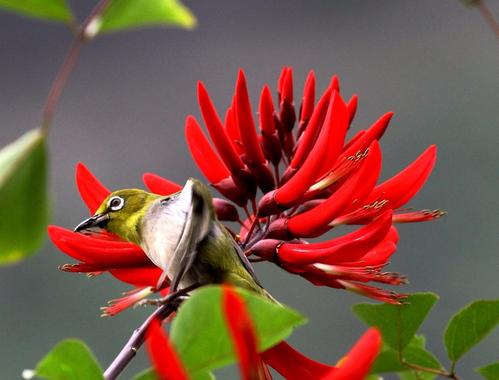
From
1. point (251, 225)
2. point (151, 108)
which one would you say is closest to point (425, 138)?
point (151, 108)

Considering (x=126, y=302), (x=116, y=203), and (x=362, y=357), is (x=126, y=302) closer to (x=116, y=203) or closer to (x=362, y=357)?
(x=116, y=203)

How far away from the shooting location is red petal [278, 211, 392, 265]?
0.49 m

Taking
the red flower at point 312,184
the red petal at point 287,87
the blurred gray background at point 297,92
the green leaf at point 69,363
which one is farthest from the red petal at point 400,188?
the blurred gray background at point 297,92

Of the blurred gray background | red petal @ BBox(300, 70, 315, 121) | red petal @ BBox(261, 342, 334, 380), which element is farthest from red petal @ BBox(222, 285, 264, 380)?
the blurred gray background

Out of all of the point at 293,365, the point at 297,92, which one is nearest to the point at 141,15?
the point at 293,365

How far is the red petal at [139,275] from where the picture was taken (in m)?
0.54

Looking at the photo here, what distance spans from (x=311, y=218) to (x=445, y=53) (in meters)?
8.96

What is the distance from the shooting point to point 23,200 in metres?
0.24

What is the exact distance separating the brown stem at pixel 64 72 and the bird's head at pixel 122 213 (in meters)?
0.23

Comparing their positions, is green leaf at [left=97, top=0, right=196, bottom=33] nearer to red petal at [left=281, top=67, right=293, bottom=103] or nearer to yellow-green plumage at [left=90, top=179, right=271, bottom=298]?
yellow-green plumage at [left=90, top=179, right=271, bottom=298]

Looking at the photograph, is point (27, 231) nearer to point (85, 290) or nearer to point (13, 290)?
point (85, 290)

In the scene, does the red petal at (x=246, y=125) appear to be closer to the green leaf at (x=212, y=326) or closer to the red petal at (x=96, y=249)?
the red petal at (x=96, y=249)

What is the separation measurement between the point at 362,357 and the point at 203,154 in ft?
1.30

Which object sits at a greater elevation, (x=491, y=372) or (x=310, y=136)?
(x=310, y=136)
